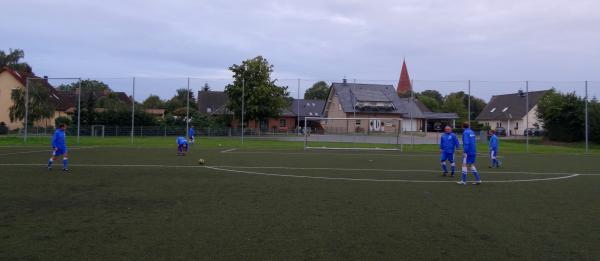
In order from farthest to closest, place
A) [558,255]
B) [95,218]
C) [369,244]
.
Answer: [95,218]
[369,244]
[558,255]

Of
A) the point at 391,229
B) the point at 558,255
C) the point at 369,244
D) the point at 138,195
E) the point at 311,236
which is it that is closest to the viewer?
the point at 558,255

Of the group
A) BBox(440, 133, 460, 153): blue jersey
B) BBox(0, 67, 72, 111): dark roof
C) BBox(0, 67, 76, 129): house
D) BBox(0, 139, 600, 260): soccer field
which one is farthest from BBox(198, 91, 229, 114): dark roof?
BBox(440, 133, 460, 153): blue jersey

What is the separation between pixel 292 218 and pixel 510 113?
63489mm

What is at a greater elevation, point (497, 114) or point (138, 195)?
point (497, 114)

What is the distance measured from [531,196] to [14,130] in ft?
166

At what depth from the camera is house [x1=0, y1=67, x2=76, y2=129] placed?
169 feet

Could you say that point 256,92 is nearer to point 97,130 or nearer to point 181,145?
Result: point 97,130

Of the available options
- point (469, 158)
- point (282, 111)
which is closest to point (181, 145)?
point (469, 158)

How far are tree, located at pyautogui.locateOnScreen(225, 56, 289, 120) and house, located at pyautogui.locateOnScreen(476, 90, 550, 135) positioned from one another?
26206 millimetres

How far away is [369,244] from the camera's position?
6.18m

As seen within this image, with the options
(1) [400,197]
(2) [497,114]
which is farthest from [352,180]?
(2) [497,114]

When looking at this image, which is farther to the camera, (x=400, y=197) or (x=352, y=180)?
(x=352, y=180)

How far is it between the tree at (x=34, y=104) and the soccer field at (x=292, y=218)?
36.5 m

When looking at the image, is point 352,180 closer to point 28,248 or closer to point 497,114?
point 28,248
